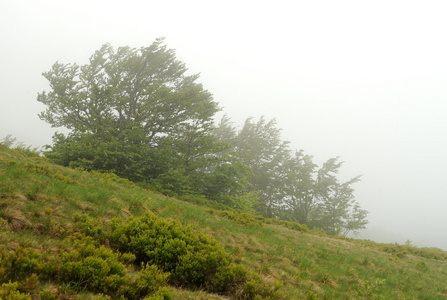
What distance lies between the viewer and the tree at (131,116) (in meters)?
15.1

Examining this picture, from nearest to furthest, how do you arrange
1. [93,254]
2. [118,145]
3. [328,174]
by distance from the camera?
[93,254], [118,145], [328,174]

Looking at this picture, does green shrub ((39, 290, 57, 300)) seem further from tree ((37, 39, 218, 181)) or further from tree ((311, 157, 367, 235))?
tree ((311, 157, 367, 235))

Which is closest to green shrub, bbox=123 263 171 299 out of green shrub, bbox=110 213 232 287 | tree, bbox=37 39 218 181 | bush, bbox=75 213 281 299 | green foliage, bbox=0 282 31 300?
bush, bbox=75 213 281 299

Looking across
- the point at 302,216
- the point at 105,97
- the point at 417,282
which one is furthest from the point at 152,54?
the point at 302,216

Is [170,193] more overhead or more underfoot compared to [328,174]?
more underfoot

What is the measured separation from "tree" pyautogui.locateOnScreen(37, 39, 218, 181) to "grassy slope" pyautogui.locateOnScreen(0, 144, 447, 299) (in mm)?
6294

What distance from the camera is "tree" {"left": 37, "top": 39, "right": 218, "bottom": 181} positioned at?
1509cm

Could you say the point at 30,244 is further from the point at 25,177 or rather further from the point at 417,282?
the point at 417,282

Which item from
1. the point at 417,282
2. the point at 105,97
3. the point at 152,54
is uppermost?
the point at 152,54

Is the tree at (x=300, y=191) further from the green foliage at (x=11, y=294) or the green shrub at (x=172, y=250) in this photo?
the green foliage at (x=11, y=294)

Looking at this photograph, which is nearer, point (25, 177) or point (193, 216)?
point (25, 177)

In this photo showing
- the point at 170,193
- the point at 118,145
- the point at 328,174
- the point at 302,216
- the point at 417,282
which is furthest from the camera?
the point at 328,174

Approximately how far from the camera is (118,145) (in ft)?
49.5

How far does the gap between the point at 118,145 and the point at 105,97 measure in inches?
178
